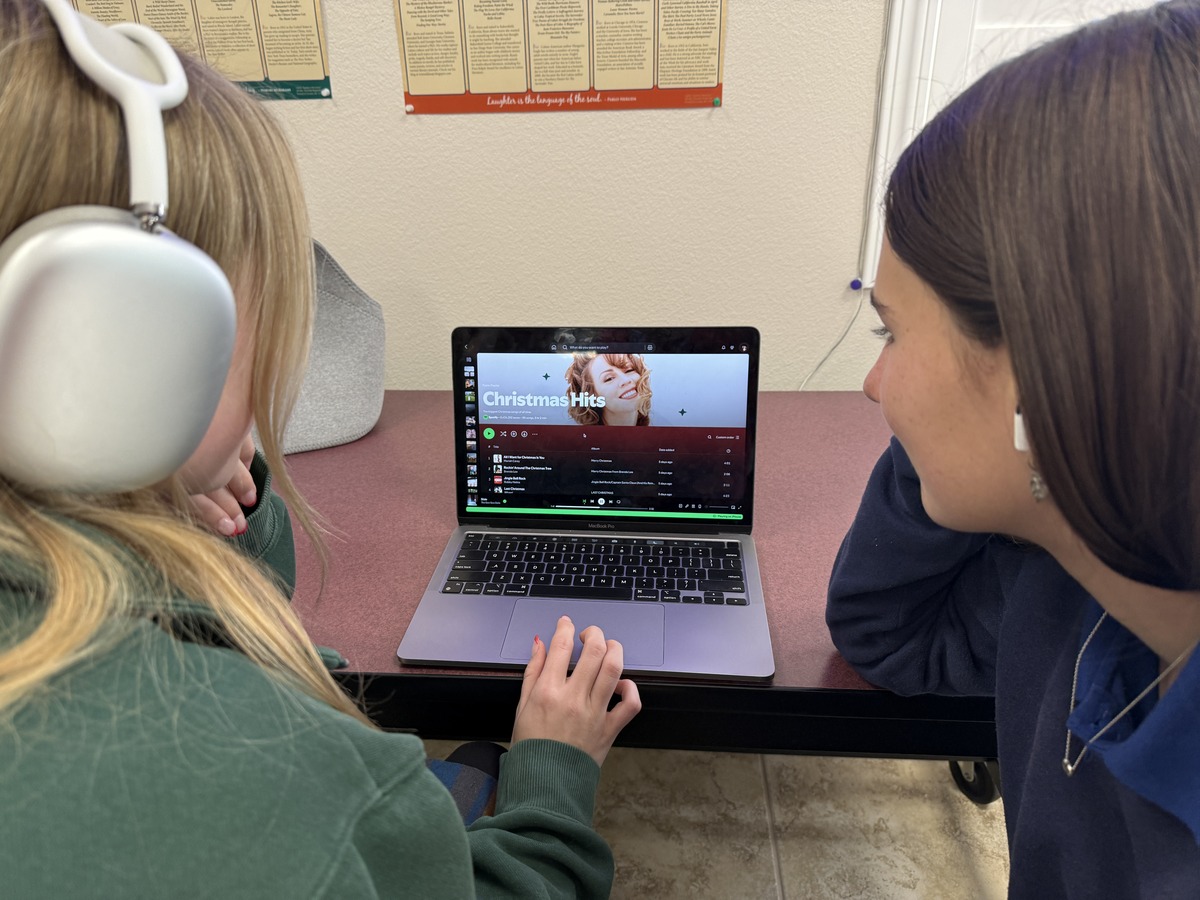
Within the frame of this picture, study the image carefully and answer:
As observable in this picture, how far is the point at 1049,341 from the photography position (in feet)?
1.34

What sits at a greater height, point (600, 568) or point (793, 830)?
point (600, 568)

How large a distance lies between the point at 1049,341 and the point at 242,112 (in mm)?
478

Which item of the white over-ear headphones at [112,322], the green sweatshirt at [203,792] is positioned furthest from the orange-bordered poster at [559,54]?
the green sweatshirt at [203,792]

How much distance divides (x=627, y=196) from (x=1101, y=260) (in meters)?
0.93


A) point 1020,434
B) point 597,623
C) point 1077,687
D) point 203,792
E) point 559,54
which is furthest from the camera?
point 559,54

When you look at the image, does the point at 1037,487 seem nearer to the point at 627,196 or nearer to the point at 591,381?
the point at 591,381

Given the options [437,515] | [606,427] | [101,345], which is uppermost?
[101,345]

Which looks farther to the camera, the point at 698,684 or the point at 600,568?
the point at 600,568

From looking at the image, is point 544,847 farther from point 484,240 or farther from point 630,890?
point 484,240

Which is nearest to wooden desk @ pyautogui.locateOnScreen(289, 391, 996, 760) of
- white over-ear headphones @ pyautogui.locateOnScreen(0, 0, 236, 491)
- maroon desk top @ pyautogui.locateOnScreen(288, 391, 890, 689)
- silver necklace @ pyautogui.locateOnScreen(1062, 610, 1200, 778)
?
maroon desk top @ pyautogui.locateOnScreen(288, 391, 890, 689)

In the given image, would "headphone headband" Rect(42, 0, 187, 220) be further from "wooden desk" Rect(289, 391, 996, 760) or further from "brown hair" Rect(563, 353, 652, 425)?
"brown hair" Rect(563, 353, 652, 425)

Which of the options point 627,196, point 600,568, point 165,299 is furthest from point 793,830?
point 165,299

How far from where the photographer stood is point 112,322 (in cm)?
35

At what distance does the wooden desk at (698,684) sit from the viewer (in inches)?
25.7
